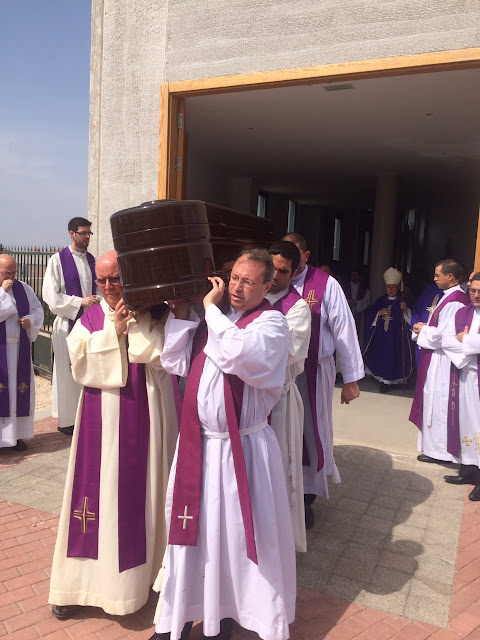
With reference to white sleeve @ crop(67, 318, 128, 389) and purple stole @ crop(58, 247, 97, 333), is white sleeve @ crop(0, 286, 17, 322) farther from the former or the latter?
white sleeve @ crop(67, 318, 128, 389)

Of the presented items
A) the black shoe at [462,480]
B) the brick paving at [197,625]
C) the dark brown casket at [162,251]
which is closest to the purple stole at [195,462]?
the dark brown casket at [162,251]

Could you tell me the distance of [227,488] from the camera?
2.71 m

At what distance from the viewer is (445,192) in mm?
14750

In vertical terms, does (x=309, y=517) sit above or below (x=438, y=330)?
below

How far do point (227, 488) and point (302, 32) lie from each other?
4458 mm

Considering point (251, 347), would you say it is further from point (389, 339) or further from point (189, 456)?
point (389, 339)

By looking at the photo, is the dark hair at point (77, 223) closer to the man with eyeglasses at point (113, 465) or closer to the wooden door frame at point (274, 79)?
the wooden door frame at point (274, 79)

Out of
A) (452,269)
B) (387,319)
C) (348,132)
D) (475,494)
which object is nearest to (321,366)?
(475,494)

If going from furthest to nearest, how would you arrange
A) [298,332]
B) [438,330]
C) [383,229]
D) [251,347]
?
[383,229] < [438,330] < [298,332] < [251,347]

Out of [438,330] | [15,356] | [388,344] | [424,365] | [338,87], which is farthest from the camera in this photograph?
[388,344]

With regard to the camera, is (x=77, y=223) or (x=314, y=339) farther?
(x=77, y=223)

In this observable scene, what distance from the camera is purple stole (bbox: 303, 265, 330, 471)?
4223mm

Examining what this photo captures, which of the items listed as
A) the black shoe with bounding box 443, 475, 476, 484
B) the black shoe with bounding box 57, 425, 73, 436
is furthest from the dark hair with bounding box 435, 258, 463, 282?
the black shoe with bounding box 57, 425, 73, 436

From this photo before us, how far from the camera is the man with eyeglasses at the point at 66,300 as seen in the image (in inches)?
246
